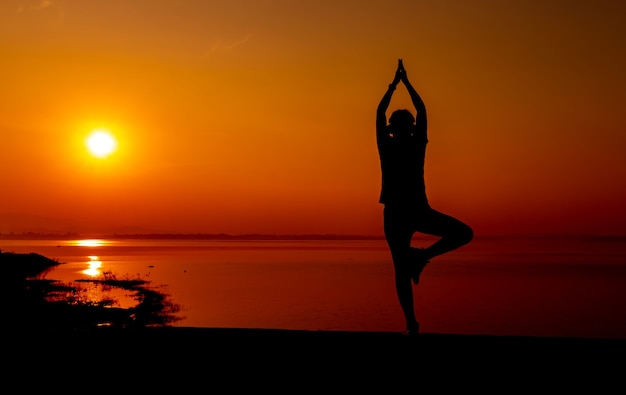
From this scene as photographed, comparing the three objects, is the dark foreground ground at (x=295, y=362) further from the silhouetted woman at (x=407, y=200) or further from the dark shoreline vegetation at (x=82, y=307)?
the dark shoreline vegetation at (x=82, y=307)

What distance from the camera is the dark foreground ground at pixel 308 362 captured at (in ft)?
16.5

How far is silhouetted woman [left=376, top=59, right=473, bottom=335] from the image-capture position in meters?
7.15

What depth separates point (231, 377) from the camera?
525 centimetres

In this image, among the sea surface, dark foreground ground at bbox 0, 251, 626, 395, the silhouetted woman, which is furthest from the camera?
the sea surface

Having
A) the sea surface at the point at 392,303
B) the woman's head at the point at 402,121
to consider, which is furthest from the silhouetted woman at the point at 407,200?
the sea surface at the point at 392,303

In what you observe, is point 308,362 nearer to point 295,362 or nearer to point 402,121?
point 295,362

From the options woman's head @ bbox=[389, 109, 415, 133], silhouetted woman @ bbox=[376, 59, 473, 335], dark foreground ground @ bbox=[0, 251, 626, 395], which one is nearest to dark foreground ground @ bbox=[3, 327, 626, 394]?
dark foreground ground @ bbox=[0, 251, 626, 395]

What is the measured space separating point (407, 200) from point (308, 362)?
2.43m

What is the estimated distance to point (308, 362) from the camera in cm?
564

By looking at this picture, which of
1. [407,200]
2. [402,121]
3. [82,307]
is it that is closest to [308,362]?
[407,200]

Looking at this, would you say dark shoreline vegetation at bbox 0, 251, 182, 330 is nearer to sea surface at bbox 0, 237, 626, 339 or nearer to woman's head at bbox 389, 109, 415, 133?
sea surface at bbox 0, 237, 626, 339

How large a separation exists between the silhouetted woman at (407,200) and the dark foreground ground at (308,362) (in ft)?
3.46

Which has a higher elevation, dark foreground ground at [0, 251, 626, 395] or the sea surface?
dark foreground ground at [0, 251, 626, 395]

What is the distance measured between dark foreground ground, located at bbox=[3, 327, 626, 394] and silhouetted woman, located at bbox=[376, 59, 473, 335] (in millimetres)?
1054
